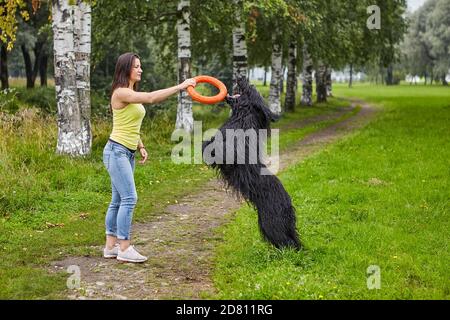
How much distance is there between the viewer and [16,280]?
18.4ft

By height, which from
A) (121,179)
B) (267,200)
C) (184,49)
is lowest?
(267,200)

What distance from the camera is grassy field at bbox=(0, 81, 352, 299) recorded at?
618 cm

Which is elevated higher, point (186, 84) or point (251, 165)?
point (186, 84)

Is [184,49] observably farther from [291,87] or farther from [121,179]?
[291,87]

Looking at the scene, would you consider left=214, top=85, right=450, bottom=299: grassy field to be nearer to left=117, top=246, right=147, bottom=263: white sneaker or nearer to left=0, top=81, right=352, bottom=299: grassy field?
left=117, top=246, right=147, bottom=263: white sneaker

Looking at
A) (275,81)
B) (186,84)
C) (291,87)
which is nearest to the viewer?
(186,84)

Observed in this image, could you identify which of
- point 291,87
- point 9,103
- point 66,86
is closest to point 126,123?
point 66,86

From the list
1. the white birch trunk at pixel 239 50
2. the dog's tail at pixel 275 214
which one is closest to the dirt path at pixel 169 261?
the dog's tail at pixel 275 214

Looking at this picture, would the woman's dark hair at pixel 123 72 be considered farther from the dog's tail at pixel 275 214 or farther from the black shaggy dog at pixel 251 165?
the dog's tail at pixel 275 214

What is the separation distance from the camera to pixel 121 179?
6168 mm

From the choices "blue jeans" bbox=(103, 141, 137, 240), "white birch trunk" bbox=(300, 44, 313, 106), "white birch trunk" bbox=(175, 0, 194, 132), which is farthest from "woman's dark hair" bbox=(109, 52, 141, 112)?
"white birch trunk" bbox=(300, 44, 313, 106)

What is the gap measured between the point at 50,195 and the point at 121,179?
3604mm
